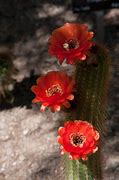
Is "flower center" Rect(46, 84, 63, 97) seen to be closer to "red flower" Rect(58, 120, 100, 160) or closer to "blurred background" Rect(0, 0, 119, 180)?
"red flower" Rect(58, 120, 100, 160)

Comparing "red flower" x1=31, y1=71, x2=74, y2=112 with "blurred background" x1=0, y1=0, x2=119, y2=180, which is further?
"blurred background" x1=0, y1=0, x2=119, y2=180

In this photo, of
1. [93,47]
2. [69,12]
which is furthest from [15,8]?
[93,47]

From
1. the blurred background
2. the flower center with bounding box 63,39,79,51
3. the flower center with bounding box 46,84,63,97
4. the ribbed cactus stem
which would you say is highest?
the flower center with bounding box 63,39,79,51

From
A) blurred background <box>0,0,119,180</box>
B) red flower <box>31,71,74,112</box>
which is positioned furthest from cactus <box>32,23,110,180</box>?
blurred background <box>0,0,119,180</box>

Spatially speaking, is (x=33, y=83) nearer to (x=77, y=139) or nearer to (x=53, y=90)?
(x=53, y=90)

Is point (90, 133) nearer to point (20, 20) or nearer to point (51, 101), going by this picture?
point (51, 101)

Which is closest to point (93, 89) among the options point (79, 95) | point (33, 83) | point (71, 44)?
point (79, 95)
